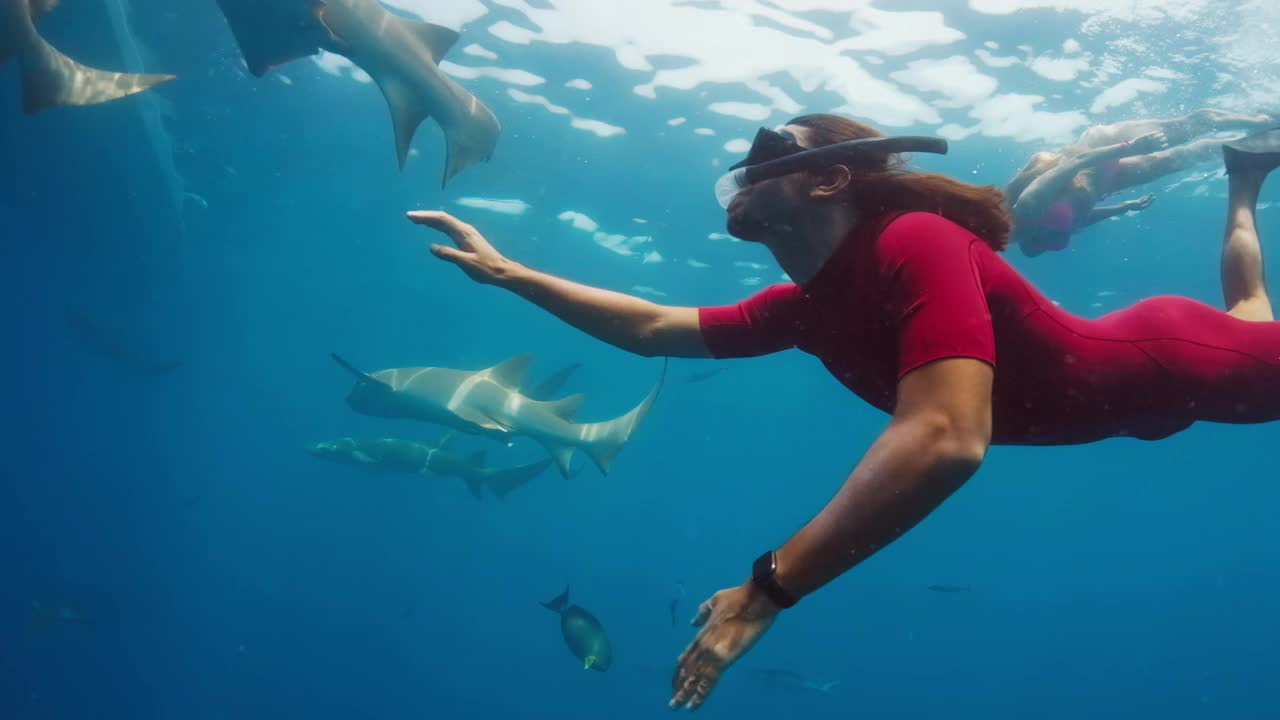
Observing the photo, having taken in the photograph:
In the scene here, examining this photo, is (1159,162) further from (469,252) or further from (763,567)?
(763,567)

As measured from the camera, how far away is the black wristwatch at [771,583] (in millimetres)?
1479

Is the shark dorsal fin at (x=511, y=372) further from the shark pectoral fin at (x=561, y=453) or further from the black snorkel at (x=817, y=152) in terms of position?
the black snorkel at (x=817, y=152)

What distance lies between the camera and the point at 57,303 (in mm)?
33688

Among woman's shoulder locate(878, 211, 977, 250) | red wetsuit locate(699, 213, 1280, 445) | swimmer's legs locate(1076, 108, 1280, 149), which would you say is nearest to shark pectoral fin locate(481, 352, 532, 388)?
swimmer's legs locate(1076, 108, 1280, 149)

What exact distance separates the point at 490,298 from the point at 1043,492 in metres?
68.6

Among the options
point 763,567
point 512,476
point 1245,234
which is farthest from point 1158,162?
point 512,476

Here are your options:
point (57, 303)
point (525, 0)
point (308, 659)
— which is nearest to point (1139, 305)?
point (525, 0)

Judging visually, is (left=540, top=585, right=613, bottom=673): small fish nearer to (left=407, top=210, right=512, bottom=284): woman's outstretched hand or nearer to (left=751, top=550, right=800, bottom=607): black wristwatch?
(left=407, top=210, right=512, bottom=284): woman's outstretched hand

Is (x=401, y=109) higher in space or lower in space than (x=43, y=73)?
higher

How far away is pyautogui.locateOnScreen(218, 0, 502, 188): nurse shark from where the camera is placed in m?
6.97

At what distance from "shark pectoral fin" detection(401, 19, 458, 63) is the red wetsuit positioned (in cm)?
712

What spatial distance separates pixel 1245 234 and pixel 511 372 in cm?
1139

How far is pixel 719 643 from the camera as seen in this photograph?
1.47 m

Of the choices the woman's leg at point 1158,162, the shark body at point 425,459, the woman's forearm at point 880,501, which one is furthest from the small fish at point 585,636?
the woman's leg at point 1158,162
